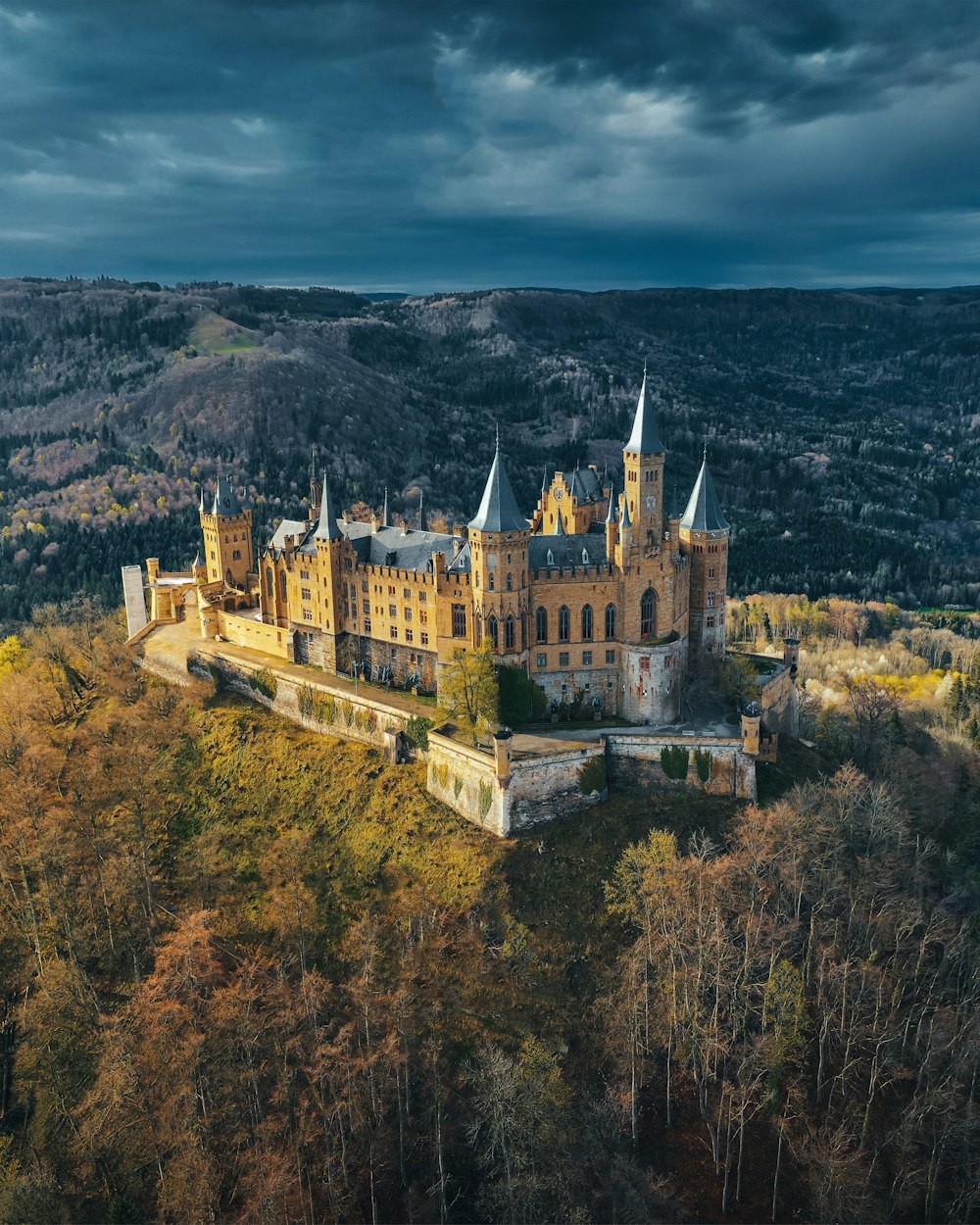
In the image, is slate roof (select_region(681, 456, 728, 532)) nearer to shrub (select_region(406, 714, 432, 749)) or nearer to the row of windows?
the row of windows

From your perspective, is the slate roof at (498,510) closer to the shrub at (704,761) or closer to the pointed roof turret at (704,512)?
the pointed roof turret at (704,512)

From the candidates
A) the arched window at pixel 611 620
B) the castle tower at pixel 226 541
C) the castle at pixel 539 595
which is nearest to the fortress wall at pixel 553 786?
the castle at pixel 539 595

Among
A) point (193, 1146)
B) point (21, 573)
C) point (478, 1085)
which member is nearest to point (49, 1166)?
point (193, 1146)

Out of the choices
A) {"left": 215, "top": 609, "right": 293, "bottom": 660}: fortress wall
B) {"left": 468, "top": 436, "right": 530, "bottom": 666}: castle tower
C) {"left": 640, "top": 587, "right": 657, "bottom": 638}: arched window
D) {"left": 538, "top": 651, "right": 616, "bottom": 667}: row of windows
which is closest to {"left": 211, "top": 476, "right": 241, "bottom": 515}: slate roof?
{"left": 215, "top": 609, "right": 293, "bottom": 660}: fortress wall

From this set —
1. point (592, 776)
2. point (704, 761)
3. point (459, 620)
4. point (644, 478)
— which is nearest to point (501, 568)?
point (459, 620)

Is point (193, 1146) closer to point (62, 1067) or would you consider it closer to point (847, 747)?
point (62, 1067)
